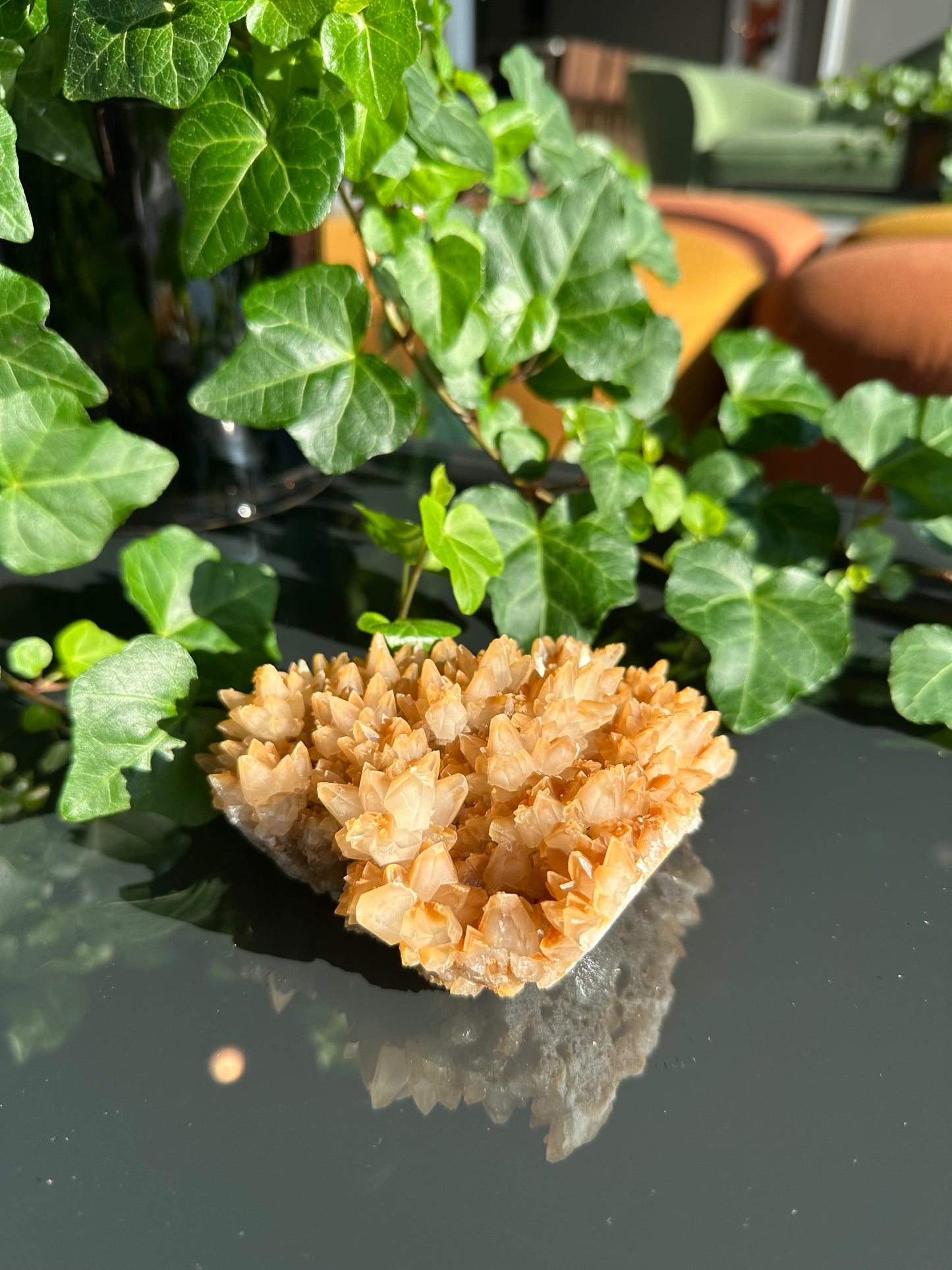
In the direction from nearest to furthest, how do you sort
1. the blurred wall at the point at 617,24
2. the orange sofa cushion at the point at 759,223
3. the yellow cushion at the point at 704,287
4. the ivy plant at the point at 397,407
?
the ivy plant at the point at 397,407 < the yellow cushion at the point at 704,287 < the orange sofa cushion at the point at 759,223 < the blurred wall at the point at 617,24

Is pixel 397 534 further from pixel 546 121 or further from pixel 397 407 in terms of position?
pixel 546 121

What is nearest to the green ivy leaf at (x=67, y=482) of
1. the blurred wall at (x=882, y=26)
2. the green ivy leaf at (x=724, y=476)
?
the green ivy leaf at (x=724, y=476)

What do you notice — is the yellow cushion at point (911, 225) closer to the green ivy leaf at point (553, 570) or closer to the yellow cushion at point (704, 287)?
the yellow cushion at point (704, 287)

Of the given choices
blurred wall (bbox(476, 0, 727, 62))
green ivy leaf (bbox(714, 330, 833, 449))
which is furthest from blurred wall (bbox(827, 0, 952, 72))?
green ivy leaf (bbox(714, 330, 833, 449))

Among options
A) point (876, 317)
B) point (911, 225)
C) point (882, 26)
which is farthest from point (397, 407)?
point (882, 26)

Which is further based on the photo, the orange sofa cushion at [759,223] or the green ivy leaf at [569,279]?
the orange sofa cushion at [759,223]

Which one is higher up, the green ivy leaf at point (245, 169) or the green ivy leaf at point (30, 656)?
the green ivy leaf at point (245, 169)

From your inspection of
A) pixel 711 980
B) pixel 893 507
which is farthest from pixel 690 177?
pixel 711 980
